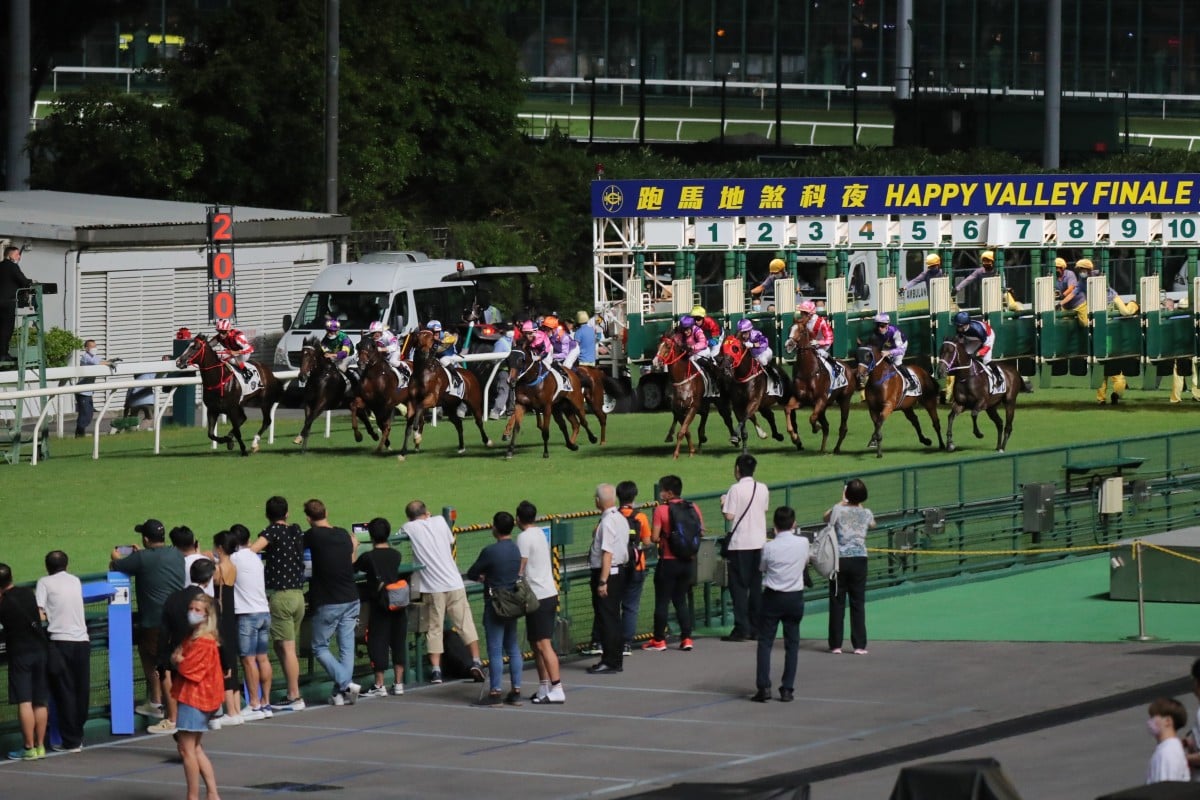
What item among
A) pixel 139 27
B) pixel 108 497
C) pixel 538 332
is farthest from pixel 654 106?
pixel 108 497

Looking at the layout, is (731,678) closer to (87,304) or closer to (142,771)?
(142,771)

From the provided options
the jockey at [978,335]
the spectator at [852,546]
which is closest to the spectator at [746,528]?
the spectator at [852,546]

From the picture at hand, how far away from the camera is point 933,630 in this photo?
738 inches

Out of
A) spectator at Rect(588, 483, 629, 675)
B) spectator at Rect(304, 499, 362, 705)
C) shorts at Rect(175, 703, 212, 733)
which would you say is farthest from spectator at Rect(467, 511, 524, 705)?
shorts at Rect(175, 703, 212, 733)

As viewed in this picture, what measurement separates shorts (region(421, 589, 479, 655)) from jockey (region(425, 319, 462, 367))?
1202 cm

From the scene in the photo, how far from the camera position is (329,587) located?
15203mm

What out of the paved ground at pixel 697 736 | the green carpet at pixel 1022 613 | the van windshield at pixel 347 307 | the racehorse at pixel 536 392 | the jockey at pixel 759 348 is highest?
the van windshield at pixel 347 307

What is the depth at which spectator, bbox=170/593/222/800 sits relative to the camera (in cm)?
1216

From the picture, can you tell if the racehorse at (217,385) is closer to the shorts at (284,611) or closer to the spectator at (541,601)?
the shorts at (284,611)

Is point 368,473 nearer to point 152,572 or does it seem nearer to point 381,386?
point 381,386

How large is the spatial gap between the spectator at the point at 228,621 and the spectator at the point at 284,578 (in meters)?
0.35

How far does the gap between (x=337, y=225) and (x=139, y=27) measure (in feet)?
87.7

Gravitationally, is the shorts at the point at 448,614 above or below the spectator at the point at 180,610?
below

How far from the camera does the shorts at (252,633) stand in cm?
1474
